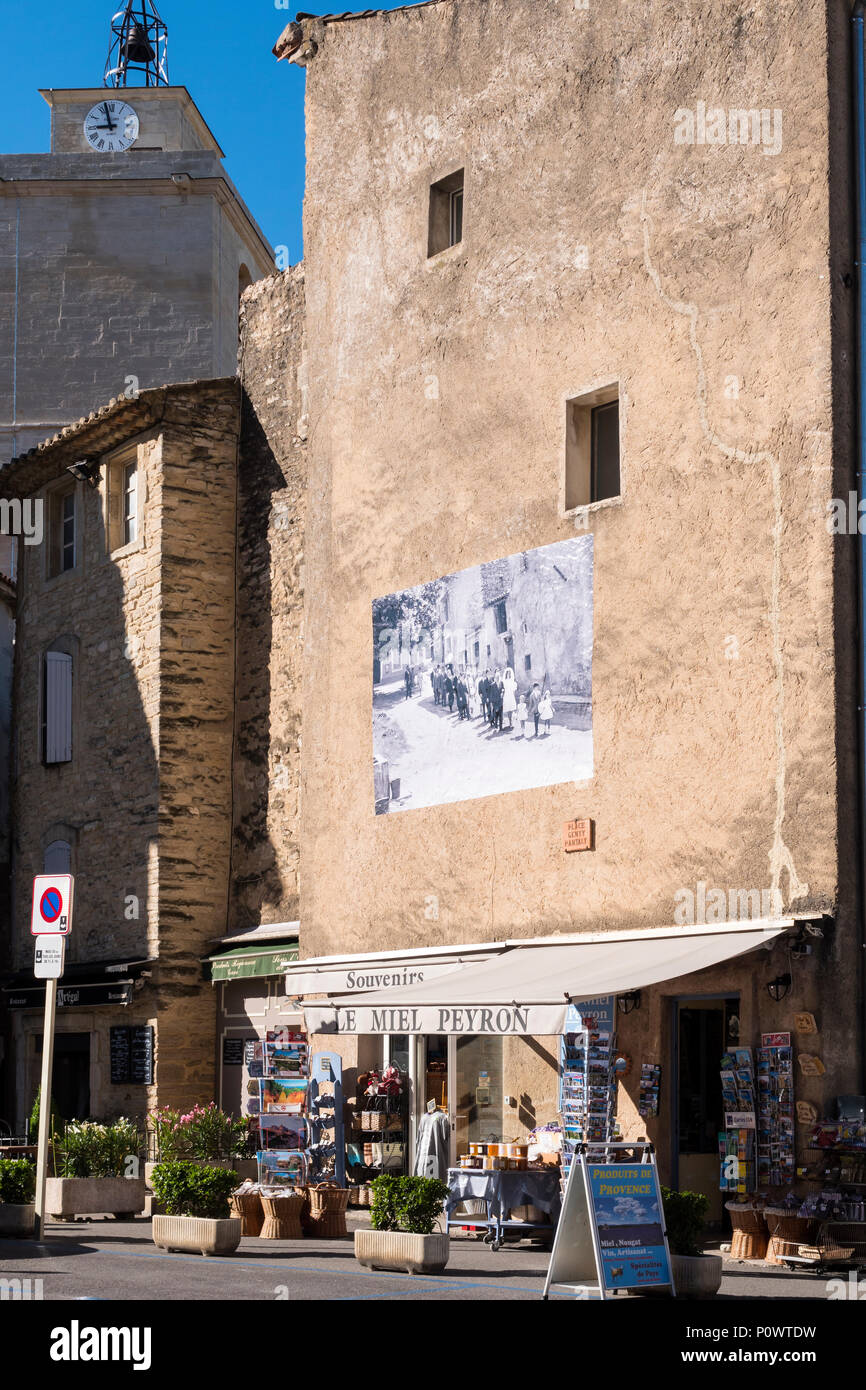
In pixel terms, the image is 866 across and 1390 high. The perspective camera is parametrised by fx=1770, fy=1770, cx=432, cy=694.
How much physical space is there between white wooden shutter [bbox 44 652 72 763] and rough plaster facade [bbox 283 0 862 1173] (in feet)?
18.5

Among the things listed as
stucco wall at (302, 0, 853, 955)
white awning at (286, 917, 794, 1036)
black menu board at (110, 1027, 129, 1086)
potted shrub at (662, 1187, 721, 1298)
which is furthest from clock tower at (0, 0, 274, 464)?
potted shrub at (662, 1187, 721, 1298)

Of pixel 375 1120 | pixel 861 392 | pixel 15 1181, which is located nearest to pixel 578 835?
pixel 375 1120

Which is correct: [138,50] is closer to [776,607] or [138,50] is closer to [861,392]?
[861,392]

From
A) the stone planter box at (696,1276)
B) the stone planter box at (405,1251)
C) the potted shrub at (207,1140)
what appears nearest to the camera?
the stone planter box at (696,1276)

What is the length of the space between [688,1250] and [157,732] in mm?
13167

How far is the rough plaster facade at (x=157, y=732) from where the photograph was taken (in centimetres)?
2278

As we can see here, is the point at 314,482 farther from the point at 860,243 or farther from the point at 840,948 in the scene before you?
the point at 840,948

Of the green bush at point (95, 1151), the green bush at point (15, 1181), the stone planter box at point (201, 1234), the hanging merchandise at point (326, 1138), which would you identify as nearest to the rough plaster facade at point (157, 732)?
the green bush at point (95, 1151)

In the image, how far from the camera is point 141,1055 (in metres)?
22.5

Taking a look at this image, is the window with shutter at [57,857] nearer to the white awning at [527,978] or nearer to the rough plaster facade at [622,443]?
the rough plaster facade at [622,443]

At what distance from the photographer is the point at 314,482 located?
21094 millimetres

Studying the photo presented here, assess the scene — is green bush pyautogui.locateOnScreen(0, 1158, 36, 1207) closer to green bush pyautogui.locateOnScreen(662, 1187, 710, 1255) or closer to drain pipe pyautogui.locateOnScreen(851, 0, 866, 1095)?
green bush pyautogui.locateOnScreen(662, 1187, 710, 1255)

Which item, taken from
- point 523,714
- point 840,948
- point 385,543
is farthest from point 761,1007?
point 385,543

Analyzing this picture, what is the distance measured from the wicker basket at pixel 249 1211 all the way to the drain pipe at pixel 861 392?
17.6ft
